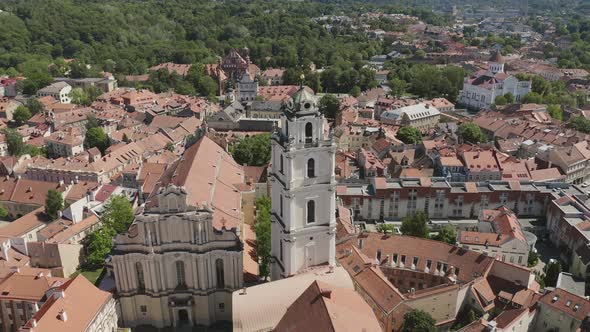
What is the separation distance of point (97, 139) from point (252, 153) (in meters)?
35.8

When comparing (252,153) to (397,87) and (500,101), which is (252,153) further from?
(500,101)

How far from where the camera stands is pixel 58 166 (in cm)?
8469

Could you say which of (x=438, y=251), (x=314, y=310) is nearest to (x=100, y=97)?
(x=438, y=251)

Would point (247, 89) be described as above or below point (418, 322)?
above

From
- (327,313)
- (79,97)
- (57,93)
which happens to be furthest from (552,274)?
(57,93)

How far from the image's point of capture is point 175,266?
46562 mm

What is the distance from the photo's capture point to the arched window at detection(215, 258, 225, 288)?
46781mm

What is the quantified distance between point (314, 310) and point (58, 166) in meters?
66.0

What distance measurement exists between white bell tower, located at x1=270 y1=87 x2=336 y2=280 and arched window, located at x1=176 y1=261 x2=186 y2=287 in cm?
913

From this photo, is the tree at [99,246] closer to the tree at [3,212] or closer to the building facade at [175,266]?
the building facade at [175,266]

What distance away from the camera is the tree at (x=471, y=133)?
106 metres

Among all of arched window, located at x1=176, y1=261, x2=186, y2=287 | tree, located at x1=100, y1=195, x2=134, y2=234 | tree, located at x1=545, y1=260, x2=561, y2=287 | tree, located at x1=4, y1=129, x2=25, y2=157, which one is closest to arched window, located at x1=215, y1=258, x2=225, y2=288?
arched window, located at x1=176, y1=261, x2=186, y2=287

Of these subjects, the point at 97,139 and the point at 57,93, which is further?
the point at 57,93

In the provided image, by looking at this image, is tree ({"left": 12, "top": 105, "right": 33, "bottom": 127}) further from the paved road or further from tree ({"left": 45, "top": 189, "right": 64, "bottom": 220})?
the paved road
